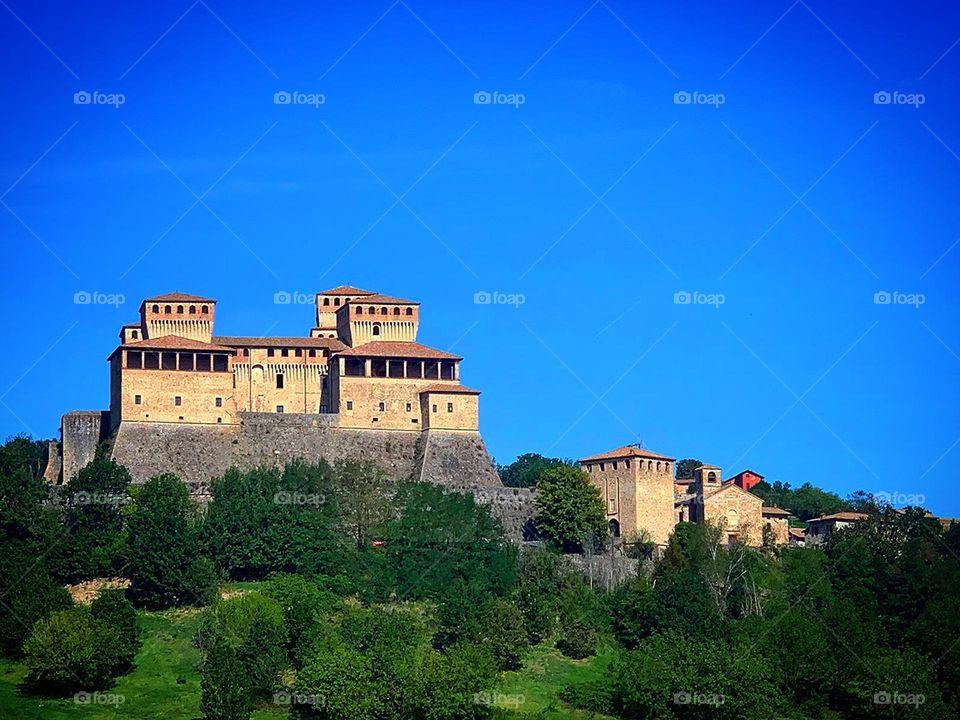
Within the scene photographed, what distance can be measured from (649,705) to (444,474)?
913 inches

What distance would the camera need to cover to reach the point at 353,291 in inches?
4589

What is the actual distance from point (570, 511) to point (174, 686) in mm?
25111

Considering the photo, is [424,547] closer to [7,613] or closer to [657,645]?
[657,645]

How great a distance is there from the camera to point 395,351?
108875mm

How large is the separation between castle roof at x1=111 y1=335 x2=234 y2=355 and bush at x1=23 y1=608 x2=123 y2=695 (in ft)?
64.1

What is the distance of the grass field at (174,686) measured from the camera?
3378 inches

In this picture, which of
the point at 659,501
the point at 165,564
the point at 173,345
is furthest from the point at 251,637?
the point at 659,501

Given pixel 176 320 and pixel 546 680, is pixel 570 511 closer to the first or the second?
pixel 546 680

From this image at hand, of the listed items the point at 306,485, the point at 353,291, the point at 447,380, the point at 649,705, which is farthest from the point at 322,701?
the point at 353,291

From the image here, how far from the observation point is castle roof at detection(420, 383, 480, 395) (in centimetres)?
10894

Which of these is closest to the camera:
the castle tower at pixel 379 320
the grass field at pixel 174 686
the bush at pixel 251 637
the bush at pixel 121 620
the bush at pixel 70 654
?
the grass field at pixel 174 686

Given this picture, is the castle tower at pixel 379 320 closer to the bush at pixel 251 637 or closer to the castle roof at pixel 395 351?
the castle roof at pixel 395 351

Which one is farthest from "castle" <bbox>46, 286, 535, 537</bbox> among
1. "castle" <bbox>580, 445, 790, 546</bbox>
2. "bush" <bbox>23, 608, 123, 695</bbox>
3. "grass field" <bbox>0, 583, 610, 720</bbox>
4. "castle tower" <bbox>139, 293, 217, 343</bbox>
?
"bush" <bbox>23, 608, 123, 695</bbox>

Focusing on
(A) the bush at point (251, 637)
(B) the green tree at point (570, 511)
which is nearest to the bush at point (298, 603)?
(A) the bush at point (251, 637)
